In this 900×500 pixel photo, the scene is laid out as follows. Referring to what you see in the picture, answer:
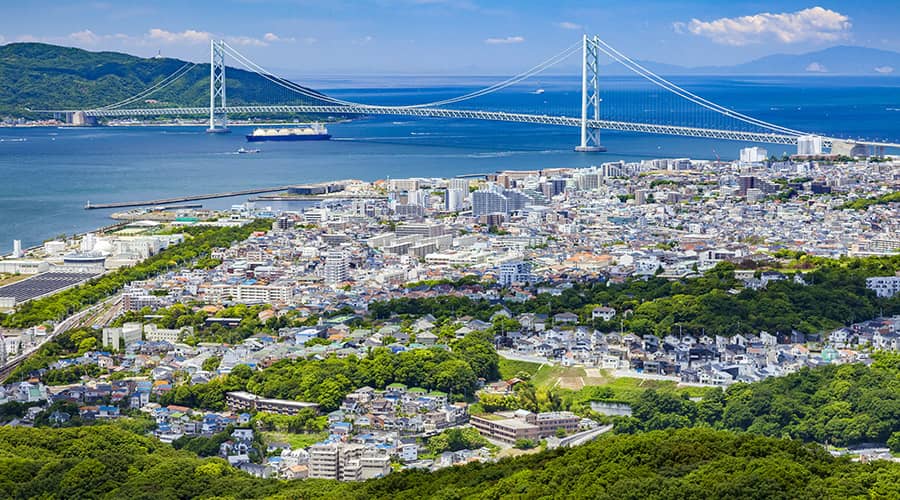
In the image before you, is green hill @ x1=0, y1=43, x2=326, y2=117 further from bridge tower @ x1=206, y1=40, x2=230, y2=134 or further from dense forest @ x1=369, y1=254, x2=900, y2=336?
dense forest @ x1=369, y1=254, x2=900, y2=336

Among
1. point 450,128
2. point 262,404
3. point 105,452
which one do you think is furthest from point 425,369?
point 450,128

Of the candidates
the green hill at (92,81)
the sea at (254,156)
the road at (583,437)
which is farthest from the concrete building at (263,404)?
the green hill at (92,81)

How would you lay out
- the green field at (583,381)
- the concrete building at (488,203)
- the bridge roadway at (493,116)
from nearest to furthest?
the green field at (583,381), the concrete building at (488,203), the bridge roadway at (493,116)

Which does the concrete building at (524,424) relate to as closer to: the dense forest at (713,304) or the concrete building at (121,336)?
the dense forest at (713,304)

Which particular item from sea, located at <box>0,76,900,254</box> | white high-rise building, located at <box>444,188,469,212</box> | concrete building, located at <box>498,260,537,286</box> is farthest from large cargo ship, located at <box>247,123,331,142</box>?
concrete building, located at <box>498,260,537,286</box>

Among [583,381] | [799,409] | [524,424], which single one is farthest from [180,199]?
[799,409]

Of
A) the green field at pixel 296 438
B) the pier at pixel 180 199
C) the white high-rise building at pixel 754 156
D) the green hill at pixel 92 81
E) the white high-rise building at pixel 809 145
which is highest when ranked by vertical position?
the green hill at pixel 92 81

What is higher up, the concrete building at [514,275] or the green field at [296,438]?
the concrete building at [514,275]

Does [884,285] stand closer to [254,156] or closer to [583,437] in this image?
[583,437]
